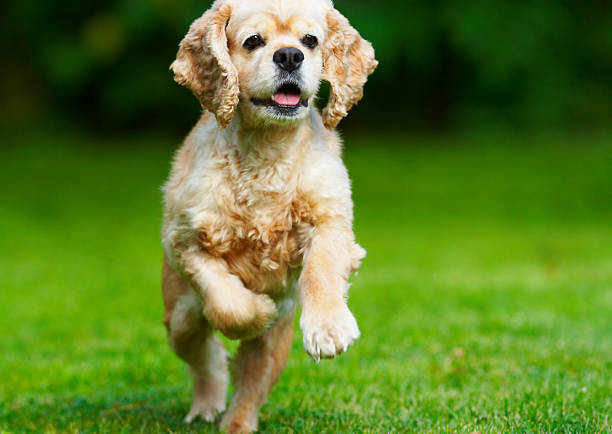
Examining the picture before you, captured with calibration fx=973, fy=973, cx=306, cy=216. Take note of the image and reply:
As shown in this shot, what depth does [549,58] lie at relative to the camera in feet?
77.0

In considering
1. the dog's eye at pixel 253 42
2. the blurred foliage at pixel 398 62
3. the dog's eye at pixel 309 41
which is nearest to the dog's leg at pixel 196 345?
the dog's eye at pixel 253 42

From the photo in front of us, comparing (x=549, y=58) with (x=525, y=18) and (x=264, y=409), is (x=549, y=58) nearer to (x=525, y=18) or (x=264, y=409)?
(x=525, y=18)

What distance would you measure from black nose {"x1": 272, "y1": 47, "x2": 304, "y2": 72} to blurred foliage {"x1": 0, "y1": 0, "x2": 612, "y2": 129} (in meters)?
17.4

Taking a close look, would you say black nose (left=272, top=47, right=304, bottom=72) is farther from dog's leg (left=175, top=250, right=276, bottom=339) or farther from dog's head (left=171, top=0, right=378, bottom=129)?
dog's leg (left=175, top=250, right=276, bottom=339)

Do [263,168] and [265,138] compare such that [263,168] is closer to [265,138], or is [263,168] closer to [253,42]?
[265,138]

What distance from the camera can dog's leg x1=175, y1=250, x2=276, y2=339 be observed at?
4.57 metres

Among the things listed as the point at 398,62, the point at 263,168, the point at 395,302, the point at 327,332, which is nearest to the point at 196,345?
the point at 263,168

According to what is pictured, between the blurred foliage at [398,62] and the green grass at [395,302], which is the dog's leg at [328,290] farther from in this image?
the blurred foliage at [398,62]

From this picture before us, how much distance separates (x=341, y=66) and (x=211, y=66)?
68 centimetres

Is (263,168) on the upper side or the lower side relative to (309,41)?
lower

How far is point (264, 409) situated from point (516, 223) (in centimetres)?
1121

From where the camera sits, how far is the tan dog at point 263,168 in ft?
15.2

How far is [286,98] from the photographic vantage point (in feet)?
15.3

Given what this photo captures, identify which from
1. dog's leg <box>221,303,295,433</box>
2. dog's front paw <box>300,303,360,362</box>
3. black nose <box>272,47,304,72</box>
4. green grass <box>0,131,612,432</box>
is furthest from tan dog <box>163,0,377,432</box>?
green grass <box>0,131,612,432</box>
